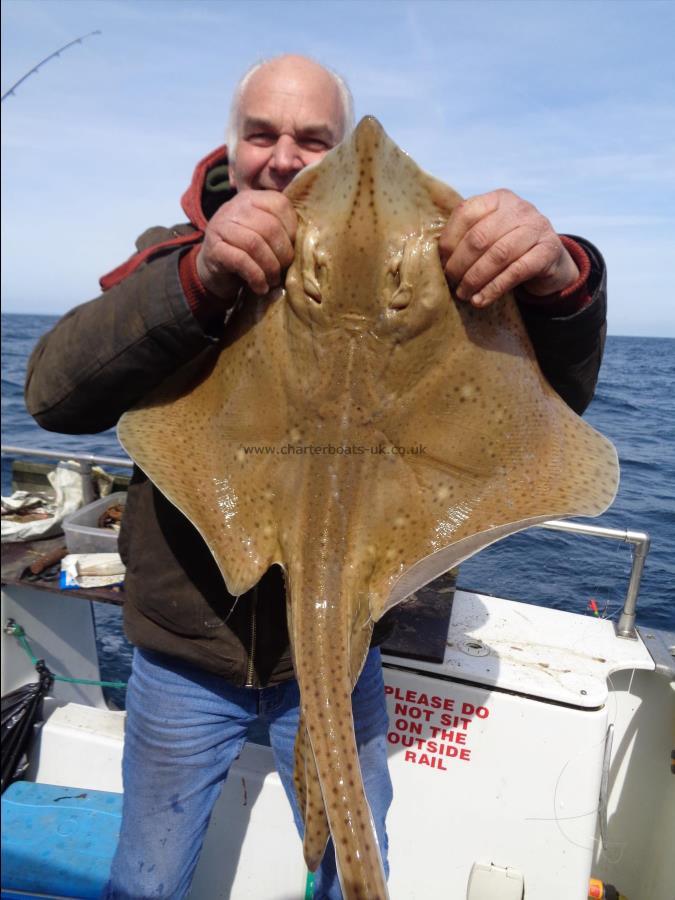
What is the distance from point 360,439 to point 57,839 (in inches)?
123

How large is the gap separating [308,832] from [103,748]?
2.50 m

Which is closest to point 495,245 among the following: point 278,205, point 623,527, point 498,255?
point 498,255

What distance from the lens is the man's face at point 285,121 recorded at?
250cm

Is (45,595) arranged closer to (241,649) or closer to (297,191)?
(241,649)

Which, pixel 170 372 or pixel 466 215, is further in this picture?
pixel 170 372

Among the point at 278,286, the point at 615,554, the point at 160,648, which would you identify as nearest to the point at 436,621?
the point at 615,554

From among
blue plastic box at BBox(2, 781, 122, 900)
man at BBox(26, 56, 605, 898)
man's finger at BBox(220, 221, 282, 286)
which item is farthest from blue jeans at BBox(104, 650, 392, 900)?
man's finger at BBox(220, 221, 282, 286)

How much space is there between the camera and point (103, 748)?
3.87m

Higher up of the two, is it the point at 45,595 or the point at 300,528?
the point at 300,528

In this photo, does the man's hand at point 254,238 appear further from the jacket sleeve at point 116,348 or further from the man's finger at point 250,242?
the jacket sleeve at point 116,348

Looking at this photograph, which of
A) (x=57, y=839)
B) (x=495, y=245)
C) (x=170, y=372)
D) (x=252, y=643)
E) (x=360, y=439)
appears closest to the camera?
(x=495, y=245)

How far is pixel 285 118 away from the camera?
8.21ft

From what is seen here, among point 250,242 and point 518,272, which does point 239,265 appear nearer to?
point 250,242

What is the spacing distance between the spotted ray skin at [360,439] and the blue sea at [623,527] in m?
1.23
